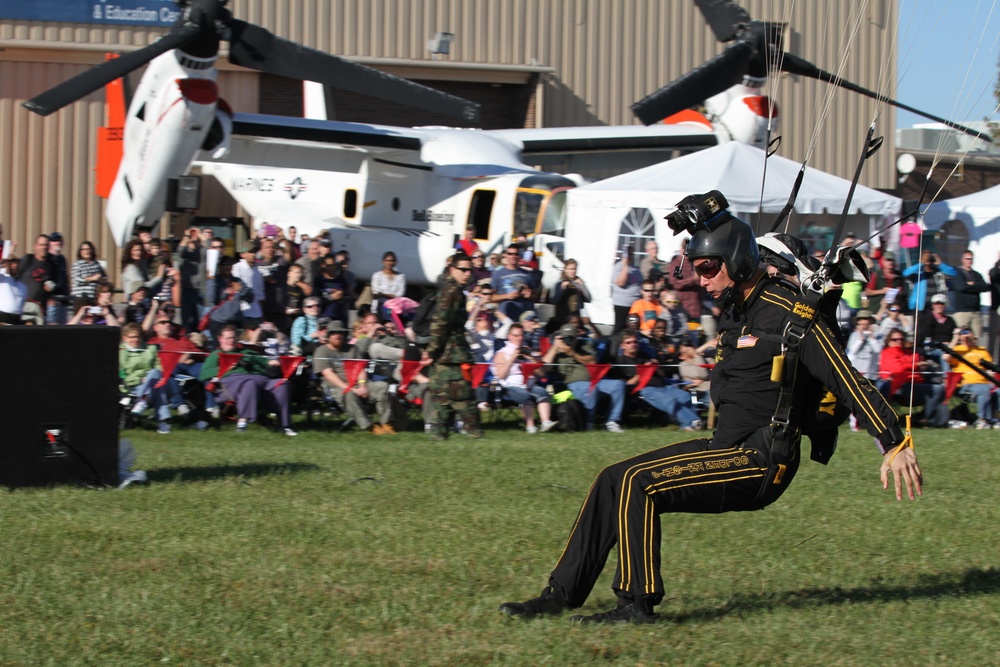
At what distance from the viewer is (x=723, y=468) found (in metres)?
5.04

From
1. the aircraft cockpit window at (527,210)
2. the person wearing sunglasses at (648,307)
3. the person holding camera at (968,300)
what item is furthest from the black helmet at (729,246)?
the aircraft cockpit window at (527,210)

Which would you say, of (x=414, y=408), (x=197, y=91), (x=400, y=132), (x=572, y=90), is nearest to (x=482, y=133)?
(x=400, y=132)

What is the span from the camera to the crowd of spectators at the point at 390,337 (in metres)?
12.3

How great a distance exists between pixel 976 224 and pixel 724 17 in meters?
6.12

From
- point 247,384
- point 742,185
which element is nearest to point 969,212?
point 742,185

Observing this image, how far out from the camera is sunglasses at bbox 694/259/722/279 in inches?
201

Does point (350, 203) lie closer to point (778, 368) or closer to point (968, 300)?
point (968, 300)

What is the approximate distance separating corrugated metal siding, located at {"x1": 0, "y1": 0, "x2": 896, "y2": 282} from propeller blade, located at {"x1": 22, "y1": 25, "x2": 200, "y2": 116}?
28.0 feet

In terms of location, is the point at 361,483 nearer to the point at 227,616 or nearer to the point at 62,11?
the point at 227,616

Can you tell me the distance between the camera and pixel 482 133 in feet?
76.5

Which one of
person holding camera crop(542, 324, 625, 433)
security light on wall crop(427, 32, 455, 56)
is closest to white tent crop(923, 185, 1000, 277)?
person holding camera crop(542, 324, 625, 433)

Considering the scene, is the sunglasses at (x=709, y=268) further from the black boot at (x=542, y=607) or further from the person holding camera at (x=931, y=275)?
the person holding camera at (x=931, y=275)

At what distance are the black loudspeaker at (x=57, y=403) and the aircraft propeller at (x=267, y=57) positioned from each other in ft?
38.5

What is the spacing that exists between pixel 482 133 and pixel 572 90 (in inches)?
344
